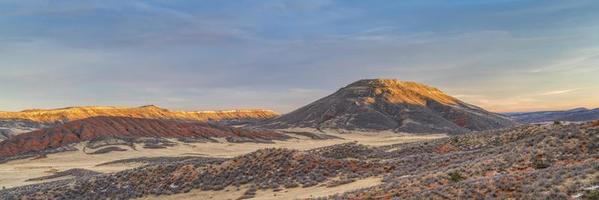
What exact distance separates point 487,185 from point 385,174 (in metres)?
11.3

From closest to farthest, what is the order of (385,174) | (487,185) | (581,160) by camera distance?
(487,185) → (581,160) → (385,174)

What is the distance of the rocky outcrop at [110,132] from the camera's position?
9444 cm

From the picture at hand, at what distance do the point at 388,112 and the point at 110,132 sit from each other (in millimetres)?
83966

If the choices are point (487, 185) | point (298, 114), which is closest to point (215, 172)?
point (487, 185)

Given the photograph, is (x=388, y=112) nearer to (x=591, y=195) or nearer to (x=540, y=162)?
(x=540, y=162)

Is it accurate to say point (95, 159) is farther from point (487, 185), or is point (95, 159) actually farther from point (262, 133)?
point (487, 185)

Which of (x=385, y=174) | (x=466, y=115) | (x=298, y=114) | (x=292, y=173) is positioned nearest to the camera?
(x=385, y=174)

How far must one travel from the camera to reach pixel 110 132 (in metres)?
105

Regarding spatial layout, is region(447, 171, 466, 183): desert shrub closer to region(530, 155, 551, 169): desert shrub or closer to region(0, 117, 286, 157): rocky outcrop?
region(530, 155, 551, 169): desert shrub

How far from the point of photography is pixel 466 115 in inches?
6024

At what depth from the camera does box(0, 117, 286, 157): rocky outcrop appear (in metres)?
94.4

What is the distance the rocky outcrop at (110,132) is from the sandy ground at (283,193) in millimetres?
72891

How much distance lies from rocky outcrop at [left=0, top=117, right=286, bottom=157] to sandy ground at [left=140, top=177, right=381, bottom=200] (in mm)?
72891

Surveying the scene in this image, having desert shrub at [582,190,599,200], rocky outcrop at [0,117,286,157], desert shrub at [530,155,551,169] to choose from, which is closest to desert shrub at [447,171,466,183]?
desert shrub at [530,155,551,169]
